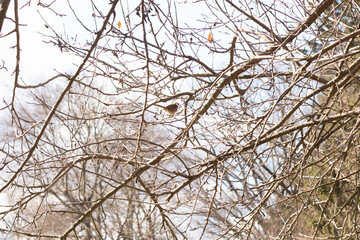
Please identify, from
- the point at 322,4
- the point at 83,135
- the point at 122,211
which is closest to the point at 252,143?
the point at 322,4

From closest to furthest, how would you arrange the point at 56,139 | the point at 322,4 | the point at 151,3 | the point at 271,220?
1. the point at 151,3
2. the point at 322,4
3. the point at 271,220
4. the point at 56,139

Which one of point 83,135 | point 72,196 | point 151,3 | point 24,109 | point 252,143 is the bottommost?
point 252,143

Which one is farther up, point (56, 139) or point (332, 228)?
point (56, 139)

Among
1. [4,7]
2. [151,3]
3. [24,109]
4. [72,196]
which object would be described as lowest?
[4,7]

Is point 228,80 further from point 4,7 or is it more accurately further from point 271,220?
point 271,220

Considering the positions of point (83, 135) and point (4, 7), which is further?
point (83, 135)

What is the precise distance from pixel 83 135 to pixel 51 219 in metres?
2.94

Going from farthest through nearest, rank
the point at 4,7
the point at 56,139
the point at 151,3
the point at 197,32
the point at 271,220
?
the point at 56,139 → the point at 271,220 → the point at 197,32 → the point at 151,3 → the point at 4,7

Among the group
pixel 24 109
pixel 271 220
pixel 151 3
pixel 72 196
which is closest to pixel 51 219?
pixel 72 196

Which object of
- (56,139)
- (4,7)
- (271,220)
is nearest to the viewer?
(4,7)

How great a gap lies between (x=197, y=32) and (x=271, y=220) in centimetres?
777

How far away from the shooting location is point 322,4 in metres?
3.51

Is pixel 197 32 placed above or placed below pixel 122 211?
below

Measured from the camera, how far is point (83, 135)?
→ 50.4 feet
